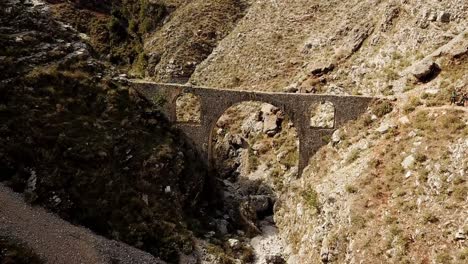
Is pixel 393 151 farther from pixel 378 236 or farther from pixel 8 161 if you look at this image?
pixel 8 161

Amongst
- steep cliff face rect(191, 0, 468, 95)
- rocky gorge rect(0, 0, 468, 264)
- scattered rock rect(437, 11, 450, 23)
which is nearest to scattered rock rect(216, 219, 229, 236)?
rocky gorge rect(0, 0, 468, 264)

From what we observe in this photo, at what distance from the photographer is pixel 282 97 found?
37188mm

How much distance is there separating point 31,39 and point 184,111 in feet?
64.1

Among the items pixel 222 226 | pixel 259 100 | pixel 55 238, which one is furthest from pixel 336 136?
pixel 55 238

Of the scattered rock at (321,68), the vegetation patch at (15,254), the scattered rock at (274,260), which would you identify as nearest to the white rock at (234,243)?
the scattered rock at (274,260)

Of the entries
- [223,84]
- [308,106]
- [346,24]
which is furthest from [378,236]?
[223,84]

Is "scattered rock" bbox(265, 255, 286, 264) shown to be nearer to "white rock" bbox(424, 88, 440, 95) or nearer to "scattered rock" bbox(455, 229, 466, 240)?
"scattered rock" bbox(455, 229, 466, 240)

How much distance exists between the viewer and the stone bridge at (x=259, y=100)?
35.6 meters

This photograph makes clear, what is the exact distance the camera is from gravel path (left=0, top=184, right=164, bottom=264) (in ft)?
76.0

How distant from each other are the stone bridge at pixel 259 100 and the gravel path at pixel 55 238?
47.1ft

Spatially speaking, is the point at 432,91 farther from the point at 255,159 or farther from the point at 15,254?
the point at 15,254

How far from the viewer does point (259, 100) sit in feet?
123

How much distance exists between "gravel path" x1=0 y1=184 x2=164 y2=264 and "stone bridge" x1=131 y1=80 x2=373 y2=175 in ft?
47.1

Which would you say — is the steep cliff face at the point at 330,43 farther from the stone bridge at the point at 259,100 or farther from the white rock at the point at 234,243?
the white rock at the point at 234,243
